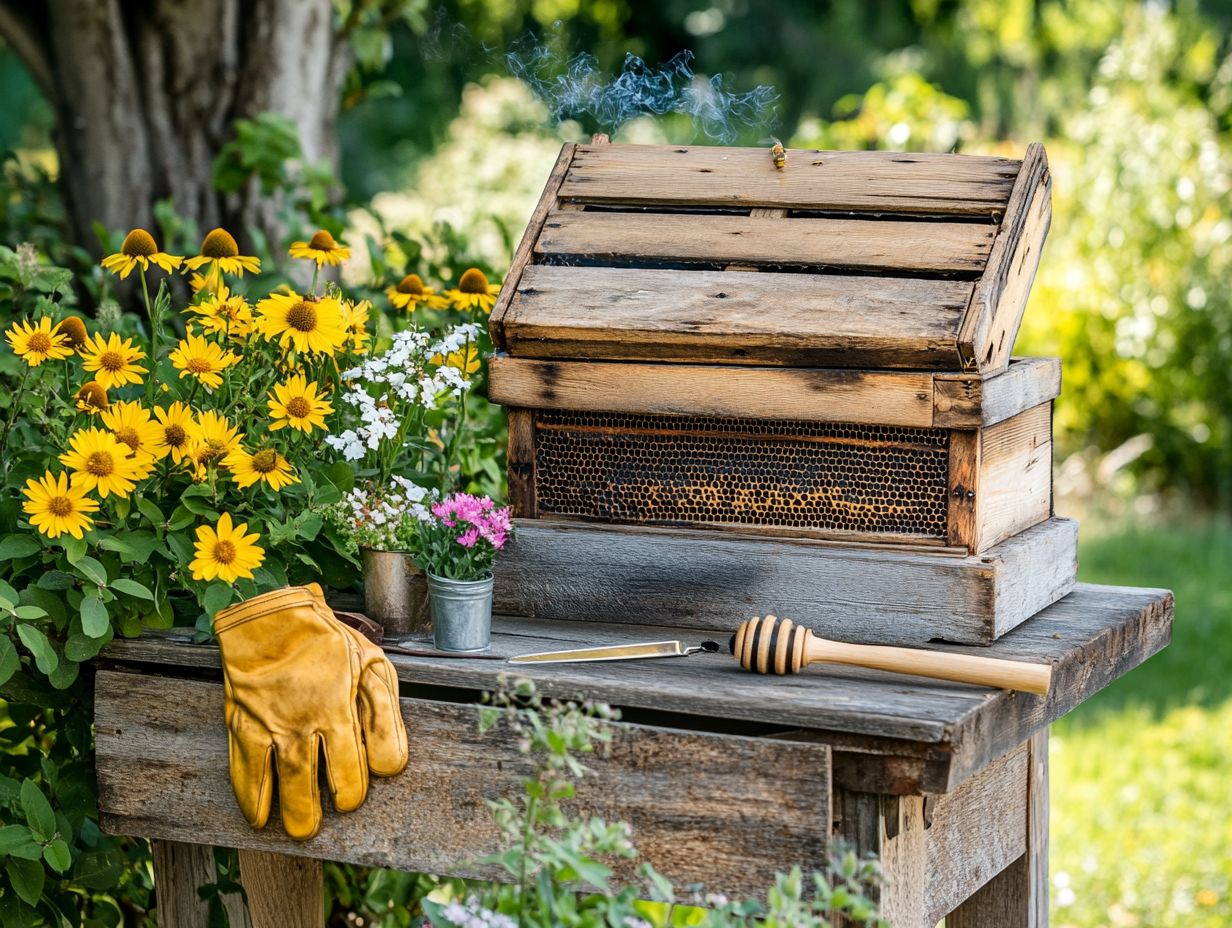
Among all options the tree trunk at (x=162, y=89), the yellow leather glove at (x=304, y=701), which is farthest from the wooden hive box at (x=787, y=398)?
the tree trunk at (x=162, y=89)

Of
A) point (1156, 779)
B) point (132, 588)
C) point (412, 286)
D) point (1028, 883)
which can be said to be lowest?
point (1156, 779)

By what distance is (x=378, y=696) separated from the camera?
5.86 feet

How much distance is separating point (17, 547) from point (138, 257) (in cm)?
42

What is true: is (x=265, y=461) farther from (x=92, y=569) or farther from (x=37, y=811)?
(x=37, y=811)

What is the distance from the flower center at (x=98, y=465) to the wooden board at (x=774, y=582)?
1.73 ft

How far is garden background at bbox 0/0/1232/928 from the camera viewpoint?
3332 mm

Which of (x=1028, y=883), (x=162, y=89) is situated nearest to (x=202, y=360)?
(x=1028, y=883)

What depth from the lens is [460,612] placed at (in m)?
1.89

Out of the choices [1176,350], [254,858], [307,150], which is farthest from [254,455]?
[1176,350]

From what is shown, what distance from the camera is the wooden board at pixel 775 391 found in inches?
74.0

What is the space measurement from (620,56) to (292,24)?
8.52 meters

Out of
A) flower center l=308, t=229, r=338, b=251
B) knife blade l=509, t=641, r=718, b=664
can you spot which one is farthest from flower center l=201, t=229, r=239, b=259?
knife blade l=509, t=641, r=718, b=664

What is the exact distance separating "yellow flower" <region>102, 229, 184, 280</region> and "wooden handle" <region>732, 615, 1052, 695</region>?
88 centimetres

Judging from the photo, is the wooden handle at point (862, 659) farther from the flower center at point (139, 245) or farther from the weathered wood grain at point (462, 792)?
the flower center at point (139, 245)
